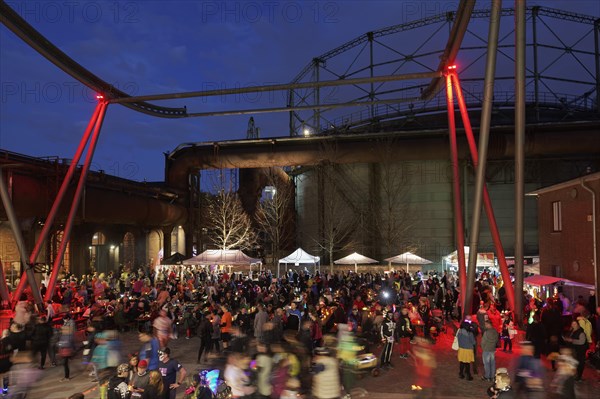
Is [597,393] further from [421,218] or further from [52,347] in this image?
[421,218]

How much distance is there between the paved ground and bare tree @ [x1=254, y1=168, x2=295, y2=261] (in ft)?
88.0

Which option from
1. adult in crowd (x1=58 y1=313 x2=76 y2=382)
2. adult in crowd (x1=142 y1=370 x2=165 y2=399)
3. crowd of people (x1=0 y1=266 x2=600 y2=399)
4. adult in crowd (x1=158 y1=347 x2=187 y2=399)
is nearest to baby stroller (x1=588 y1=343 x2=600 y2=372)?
crowd of people (x1=0 y1=266 x2=600 y2=399)

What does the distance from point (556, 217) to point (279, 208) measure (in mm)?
25278

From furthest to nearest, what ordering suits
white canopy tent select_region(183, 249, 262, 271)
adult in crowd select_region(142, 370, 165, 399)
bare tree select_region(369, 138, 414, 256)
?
bare tree select_region(369, 138, 414, 256) < white canopy tent select_region(183, 249, 262, 271) < adult in crowd select_region(142, 370, 165, 399)

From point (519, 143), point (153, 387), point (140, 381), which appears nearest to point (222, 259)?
point (519, 143)

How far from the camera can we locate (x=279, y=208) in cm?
4219

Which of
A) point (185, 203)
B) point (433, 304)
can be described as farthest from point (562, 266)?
point (185, 203)

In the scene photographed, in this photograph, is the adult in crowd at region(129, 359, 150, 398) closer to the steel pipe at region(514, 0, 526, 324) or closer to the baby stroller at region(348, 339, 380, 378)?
the baby stroller at region(348, 339, 380, 378)

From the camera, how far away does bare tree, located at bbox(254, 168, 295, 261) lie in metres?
40.3

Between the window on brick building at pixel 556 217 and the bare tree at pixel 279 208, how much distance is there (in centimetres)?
2233

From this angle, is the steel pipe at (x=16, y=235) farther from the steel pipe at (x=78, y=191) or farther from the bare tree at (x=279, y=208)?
the bare tree at (x=279, y=208)

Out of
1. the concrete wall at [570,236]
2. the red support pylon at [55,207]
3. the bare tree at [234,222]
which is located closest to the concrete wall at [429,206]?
the bare tree at [234,222]

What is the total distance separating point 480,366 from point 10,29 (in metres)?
15.9

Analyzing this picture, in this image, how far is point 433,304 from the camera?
2028 cm
